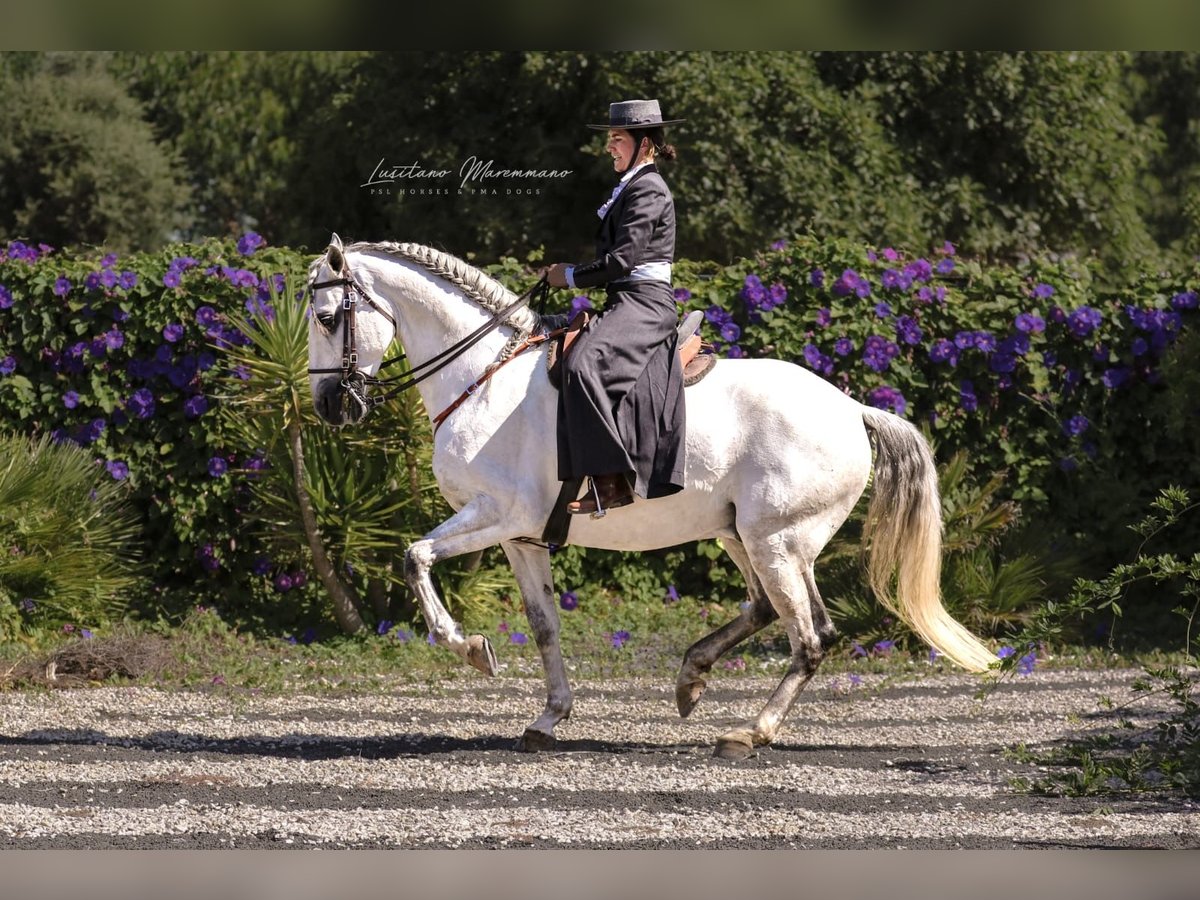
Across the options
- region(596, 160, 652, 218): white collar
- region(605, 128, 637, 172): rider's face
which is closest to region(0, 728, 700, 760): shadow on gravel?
region(596, 160, 652, 218): white collar

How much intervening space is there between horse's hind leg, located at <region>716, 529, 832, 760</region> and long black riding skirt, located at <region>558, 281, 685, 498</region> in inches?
21.4

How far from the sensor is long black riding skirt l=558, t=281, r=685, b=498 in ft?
19.7

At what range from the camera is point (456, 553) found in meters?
6.17

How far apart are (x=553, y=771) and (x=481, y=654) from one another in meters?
0.56

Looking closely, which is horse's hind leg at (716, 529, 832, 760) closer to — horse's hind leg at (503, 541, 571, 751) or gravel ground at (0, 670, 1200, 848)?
gravel ground at (0, 670, 1200, 848)

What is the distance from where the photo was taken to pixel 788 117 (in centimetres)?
1493

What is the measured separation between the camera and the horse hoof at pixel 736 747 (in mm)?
6301

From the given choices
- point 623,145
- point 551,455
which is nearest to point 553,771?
point 551,455

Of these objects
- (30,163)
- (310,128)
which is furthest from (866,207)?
(30,163)

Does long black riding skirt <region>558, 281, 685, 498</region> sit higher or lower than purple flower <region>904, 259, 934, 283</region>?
lower

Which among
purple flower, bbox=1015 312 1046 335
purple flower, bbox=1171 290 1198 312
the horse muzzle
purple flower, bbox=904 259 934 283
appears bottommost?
the horse muzzle

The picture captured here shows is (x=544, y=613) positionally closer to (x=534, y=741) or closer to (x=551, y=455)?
(x=534, y=741)

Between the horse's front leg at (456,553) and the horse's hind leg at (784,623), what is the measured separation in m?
1.10
